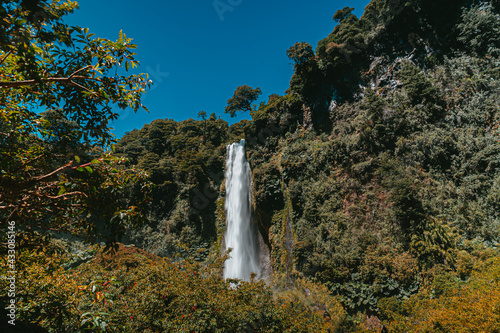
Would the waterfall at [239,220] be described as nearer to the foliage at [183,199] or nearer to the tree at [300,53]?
the foliage at [183,199]

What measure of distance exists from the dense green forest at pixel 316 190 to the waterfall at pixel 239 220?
4.59ft

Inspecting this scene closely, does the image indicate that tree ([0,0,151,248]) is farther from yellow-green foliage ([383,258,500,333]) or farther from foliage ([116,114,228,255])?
foliage ([116,114,228,255])

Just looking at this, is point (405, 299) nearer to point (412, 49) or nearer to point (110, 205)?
point (110, 205)

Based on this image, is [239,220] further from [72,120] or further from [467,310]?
[72,120]

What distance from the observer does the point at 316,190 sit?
51.3ft

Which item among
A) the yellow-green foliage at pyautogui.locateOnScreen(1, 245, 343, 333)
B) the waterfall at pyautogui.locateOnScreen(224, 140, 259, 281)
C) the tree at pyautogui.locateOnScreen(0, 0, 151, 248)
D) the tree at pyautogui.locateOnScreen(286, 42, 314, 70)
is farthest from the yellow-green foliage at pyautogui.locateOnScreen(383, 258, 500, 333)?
the tree at pyautogui.locateOnScreen(286, 42, 314, 70)

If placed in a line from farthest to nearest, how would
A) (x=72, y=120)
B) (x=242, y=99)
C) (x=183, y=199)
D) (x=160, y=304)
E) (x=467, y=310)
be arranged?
(x=242, y=99), (x=183, y=199), (x=160, y=304), (x=467, y=310), (x=72, y=120)

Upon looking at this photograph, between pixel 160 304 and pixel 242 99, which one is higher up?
pixel 242 99

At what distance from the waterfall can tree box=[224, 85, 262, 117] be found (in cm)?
1262

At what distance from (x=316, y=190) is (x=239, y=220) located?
29.4 feet

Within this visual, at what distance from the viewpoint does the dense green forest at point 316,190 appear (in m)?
3.72

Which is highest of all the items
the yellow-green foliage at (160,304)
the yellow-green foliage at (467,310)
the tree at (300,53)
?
the tree at (300,53)

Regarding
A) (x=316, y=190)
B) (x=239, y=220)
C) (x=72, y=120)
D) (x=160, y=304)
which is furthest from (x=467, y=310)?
(x=239, y=220)

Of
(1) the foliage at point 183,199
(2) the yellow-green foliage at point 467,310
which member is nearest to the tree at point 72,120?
(2) the yellow-green foliage at point 467,310
